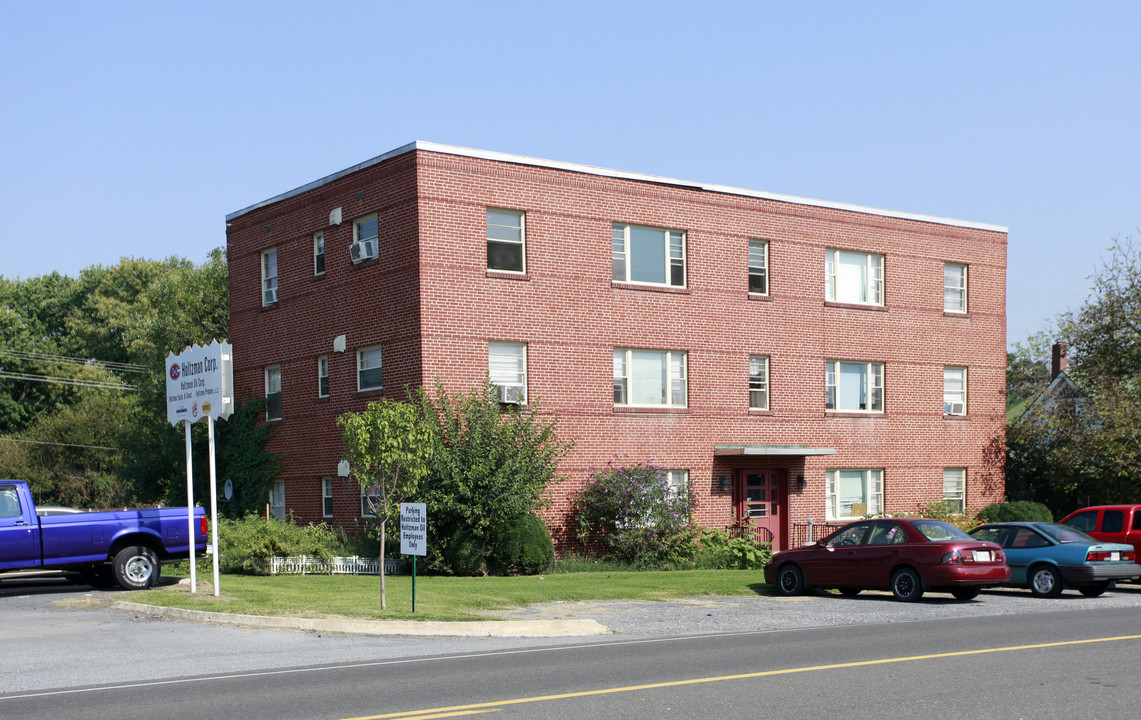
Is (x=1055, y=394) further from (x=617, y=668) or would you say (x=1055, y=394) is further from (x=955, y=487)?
(x=617, y=668)

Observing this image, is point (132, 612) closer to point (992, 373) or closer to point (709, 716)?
point (709, 716)

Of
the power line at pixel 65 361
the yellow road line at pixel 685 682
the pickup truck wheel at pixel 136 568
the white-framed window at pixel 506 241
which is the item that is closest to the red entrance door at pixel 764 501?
the white-framed window at pixel 506 241

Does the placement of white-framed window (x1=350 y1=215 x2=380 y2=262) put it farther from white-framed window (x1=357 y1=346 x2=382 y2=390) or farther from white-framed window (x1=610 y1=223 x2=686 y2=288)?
white-framed window (x1=610 y1=223 x2=686 y2=288)

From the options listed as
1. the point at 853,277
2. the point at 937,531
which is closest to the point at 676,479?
the point at 853,277

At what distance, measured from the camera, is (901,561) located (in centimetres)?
2030

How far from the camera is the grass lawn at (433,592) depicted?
17.4m

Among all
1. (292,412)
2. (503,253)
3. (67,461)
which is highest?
(503,253)

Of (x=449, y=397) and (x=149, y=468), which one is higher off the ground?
(x=449, y=397)

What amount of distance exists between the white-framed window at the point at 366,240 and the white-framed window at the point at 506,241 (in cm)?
278

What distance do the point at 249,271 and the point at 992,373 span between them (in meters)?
23.0

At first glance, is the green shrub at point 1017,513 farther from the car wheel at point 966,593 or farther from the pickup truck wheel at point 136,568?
the pickup truck wheel at point 136,568

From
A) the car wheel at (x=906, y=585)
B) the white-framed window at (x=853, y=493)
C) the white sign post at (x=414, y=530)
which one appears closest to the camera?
the white sign post at (x=414, y=530)

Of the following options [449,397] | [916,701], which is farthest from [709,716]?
[449,397]

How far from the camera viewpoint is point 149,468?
116 feet
